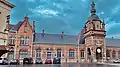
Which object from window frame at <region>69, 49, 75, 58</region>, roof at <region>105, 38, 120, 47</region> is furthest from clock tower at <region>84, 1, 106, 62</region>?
roof at <region>105, 38, 120, 47</region>

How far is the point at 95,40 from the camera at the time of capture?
182 feet

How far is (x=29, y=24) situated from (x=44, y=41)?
21.0 feet

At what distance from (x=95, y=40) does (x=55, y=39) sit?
11.6 metres

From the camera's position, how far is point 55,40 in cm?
5672

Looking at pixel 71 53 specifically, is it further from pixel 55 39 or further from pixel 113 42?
pixel 113 42

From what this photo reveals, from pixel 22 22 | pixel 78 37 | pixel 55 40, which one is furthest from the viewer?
pixel 78 37

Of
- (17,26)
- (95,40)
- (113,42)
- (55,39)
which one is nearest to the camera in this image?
(17,26)

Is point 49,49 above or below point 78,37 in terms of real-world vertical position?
below

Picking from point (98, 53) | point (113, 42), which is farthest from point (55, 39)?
point (113, 42)

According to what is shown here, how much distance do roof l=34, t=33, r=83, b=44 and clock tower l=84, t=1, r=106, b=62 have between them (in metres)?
4.39

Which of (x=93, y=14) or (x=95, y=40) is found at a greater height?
(x=93, y=14)

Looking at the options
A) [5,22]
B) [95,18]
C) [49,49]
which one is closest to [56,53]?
[49,49]

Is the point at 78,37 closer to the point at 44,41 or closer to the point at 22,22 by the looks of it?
the point at 44,41

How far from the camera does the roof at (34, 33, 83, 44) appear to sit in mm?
55122
